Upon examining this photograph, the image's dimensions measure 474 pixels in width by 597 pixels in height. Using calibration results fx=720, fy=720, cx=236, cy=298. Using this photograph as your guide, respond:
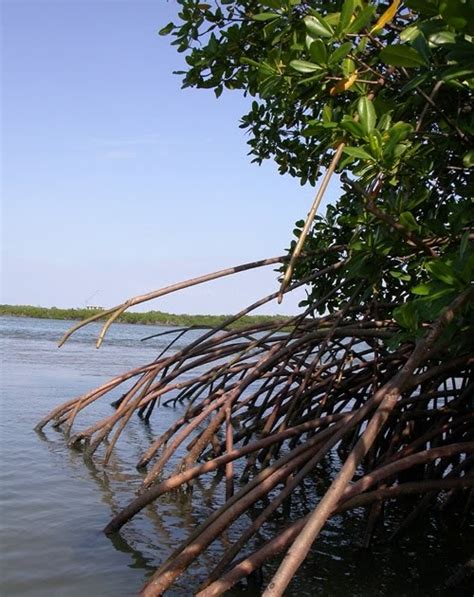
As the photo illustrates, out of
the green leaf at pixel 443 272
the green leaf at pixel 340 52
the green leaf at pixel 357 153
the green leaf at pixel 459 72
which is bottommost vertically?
the green leaf at pixel 443 272

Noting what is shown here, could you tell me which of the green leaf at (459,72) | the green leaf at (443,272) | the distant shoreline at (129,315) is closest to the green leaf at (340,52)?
the green leaf at (459,72)

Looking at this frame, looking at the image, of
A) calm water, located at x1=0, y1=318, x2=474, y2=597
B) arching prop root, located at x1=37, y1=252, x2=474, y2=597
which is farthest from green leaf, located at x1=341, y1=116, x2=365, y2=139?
calm water, located at x1=0, y1=318, x2=474, y2=597

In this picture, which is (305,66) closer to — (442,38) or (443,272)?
(442,38)

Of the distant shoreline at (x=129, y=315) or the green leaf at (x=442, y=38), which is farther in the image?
the distant shoreline at (x=129, y=315)

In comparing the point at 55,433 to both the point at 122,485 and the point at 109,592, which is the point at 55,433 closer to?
the point at 122,485

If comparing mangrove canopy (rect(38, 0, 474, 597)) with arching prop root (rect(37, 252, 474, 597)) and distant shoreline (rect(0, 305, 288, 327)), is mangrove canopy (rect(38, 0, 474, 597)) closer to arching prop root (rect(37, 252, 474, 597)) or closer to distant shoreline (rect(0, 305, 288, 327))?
arching prop root (rect(37, 252, 474, 597))

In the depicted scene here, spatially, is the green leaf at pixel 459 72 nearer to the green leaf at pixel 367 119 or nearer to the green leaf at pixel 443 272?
the green leaf at pixel 367 119

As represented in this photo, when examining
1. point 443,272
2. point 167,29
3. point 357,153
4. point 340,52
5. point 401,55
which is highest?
point 167,29

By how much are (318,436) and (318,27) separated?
4.98 feet

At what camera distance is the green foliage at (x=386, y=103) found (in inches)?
84.7

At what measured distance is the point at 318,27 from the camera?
239cm

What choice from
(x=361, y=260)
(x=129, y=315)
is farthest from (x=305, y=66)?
(x=129, y=315)

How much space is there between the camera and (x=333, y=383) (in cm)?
443

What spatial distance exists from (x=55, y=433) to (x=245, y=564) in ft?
12.0
